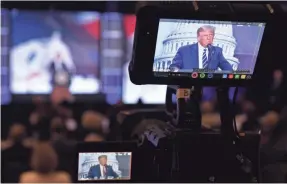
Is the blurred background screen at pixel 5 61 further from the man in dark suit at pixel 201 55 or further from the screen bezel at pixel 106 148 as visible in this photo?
the man in dark suit at pixel 201 55

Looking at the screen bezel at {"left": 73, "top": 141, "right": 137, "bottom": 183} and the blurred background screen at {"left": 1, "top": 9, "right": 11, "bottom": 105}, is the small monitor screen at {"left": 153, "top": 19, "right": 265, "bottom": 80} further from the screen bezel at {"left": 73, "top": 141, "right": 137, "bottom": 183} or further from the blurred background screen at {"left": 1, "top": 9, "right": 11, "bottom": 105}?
the blurred background screen at {"left": 1, "top": 9, "right": 11, "bottom": 105}

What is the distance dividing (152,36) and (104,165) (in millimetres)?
443

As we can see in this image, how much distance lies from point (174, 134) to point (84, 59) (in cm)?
577

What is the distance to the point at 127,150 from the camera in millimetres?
1657

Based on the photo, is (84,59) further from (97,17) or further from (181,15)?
(181,15)

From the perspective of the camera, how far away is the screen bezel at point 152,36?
1.48 m

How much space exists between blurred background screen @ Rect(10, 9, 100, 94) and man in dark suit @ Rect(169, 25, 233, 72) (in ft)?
18.4

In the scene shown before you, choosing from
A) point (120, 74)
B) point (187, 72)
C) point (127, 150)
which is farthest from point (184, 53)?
point (120, 74)

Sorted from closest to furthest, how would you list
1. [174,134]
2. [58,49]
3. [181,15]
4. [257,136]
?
[181,15] → [174,134] → [257,136] → [58,49]

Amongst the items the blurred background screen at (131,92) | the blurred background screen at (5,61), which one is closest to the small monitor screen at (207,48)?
→ the blurred background screen at (131,92)

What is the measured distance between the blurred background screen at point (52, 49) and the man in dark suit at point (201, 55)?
221 inches

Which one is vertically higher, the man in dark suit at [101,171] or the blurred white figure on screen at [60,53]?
the blurred white figure on screen at [60,53]

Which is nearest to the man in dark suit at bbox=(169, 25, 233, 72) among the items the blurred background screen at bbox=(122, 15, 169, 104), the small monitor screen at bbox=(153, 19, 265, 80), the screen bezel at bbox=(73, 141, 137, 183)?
the small monitor screen at bbox=(153, 19, 265, 80)

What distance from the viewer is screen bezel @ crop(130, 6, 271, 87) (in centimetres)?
148
